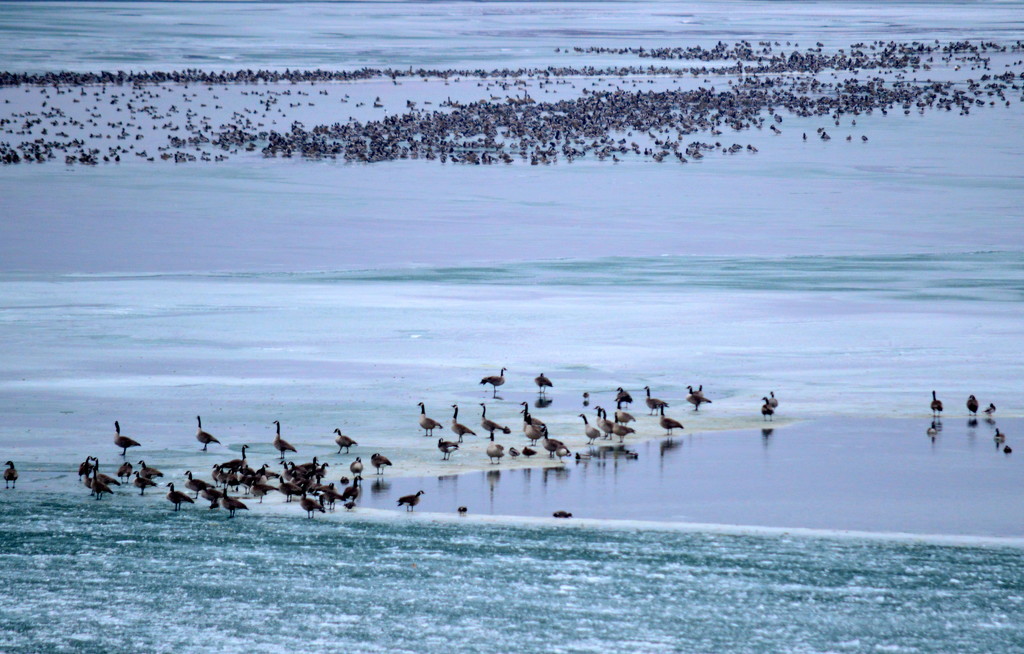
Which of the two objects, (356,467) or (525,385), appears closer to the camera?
(356,467)

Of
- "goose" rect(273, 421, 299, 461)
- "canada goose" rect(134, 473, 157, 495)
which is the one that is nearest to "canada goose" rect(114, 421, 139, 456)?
"canada goose" rect(134, 473, 157, 495)

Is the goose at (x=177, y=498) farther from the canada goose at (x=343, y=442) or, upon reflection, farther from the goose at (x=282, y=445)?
the canada goose at (x=343, y=442)

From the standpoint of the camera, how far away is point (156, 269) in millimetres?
21422

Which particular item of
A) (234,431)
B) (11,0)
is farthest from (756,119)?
(11,0)

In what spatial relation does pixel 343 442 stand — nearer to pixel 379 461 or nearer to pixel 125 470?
pixel 379 461

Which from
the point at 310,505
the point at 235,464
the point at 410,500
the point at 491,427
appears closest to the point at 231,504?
the point at 310,505

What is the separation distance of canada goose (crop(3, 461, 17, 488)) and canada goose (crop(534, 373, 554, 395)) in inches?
202

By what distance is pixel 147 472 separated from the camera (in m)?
11.5

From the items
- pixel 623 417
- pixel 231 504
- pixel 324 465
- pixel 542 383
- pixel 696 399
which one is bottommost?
pixel 231 504

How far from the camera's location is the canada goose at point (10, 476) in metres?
11.4

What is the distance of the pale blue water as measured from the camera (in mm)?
9141

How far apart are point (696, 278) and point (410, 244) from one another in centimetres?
528

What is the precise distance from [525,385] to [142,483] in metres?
4.70

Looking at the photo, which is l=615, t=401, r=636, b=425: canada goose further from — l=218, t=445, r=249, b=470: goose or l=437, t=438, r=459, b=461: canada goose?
l=218, t=445, r=249, b=470: goose
